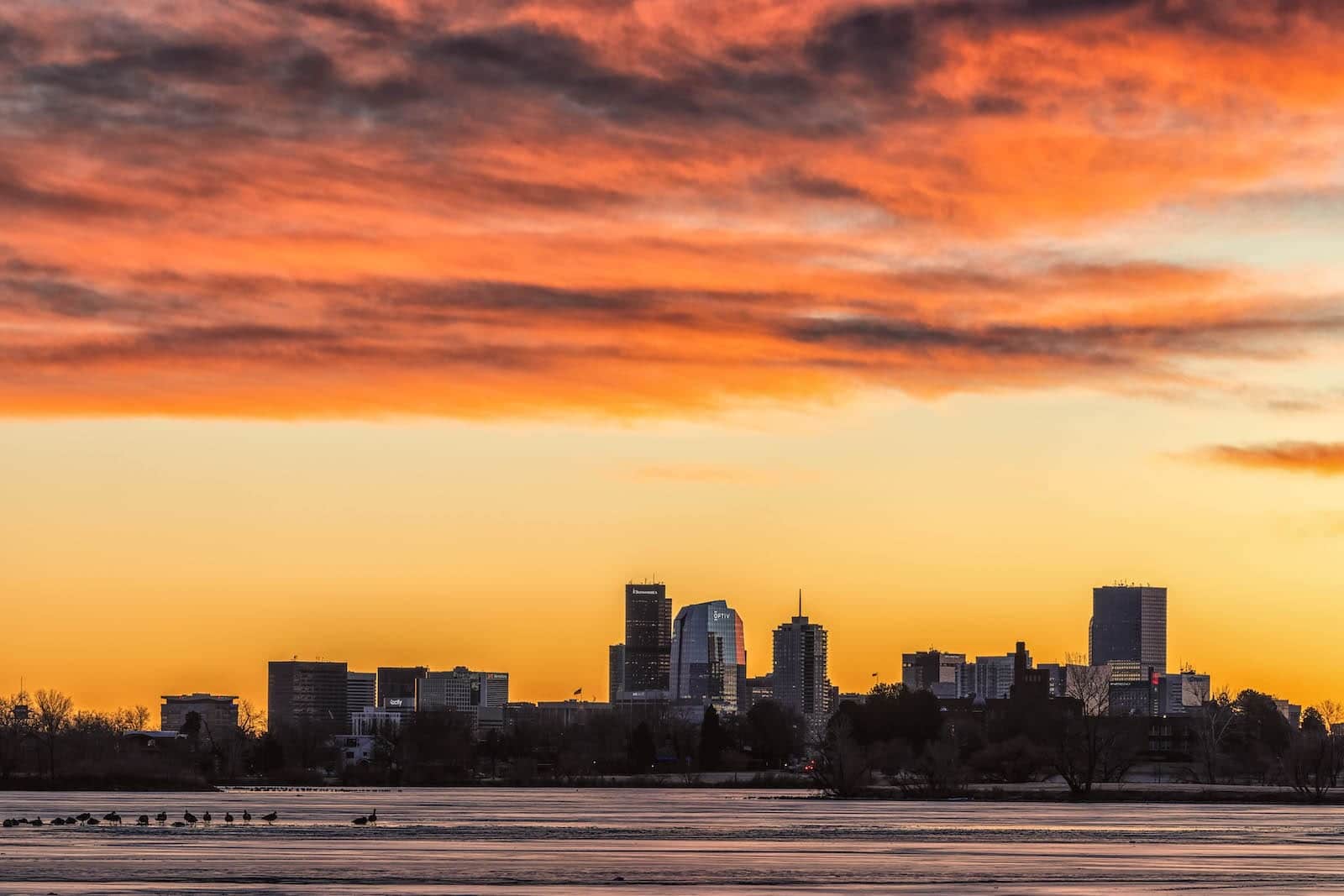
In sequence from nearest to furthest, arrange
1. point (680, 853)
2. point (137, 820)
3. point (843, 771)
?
point (680, 853), point (137, 820), point (843, 771)

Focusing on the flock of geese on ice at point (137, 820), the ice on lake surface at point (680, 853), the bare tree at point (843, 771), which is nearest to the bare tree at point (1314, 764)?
the bare tree at point (843, 771)

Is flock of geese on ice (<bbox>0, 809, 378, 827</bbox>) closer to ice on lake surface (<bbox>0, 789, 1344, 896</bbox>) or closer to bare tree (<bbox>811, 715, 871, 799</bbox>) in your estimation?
ice on lake surface (<bbox>0, 789, 1344, 896</bbox>)

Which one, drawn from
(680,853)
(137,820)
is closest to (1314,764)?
(137,820)

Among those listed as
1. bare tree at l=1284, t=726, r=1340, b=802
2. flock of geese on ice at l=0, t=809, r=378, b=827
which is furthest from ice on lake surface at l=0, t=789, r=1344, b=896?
bare tree at l=1284, t=726, r=1340, b=802

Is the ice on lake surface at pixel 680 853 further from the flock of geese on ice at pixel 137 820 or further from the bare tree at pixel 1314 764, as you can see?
the bare tree at pixel 1314 764

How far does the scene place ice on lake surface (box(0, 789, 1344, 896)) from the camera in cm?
6781

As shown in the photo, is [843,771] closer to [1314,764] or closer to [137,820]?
[1314,764]

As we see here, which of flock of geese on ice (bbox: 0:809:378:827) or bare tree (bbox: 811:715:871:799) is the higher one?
flock of geese on ice (bbox: 0:809:378:827)

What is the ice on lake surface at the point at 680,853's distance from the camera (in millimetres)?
67812

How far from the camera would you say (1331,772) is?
192250mm

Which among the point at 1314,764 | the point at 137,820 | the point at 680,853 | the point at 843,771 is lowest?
the point at 843,771

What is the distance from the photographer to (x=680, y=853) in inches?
3396

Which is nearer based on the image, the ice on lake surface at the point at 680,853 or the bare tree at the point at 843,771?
the ice on lake surface at the point at 680,853

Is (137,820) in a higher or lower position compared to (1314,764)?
higher
